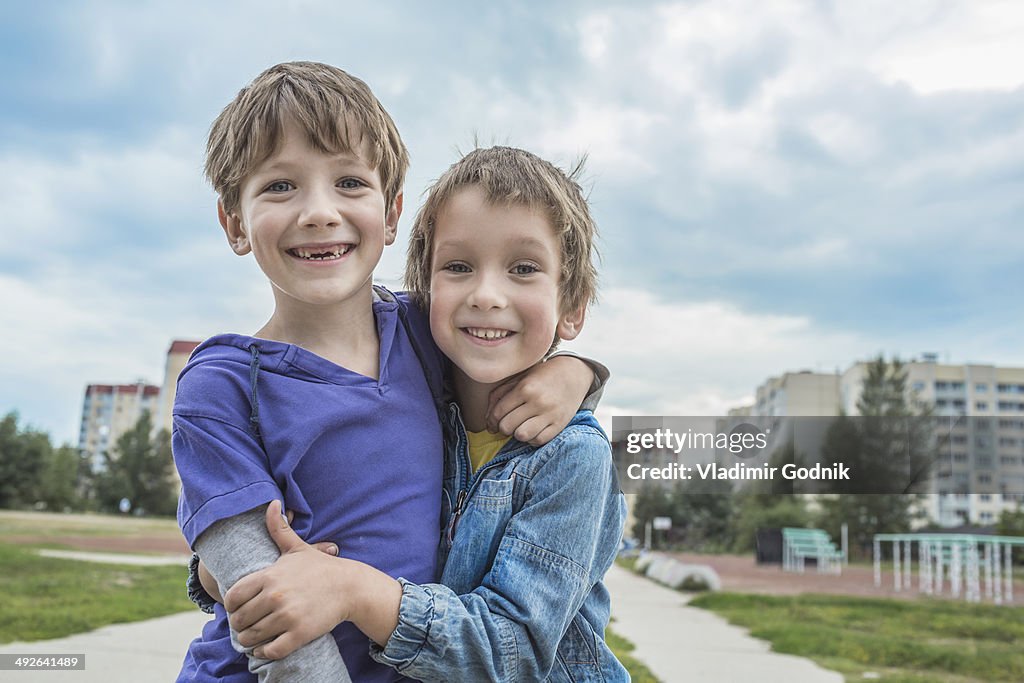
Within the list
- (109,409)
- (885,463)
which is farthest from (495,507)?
(109,409)

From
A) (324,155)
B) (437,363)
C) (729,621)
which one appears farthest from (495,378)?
(729,621)

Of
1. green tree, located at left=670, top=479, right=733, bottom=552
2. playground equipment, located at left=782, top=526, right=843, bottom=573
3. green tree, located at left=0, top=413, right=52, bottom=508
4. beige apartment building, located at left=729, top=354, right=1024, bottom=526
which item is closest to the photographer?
playground equipment, located at left=782, top=526, right=843, bottom=573

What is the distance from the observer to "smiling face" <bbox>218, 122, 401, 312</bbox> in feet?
4.43

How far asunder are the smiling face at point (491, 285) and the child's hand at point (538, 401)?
1.5 inches

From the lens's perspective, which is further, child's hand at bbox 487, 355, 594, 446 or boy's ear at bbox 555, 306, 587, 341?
boy's ear at bbox 555, 306, 587, 341

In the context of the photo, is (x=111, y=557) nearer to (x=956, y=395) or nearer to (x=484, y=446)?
(x=484, y=446)

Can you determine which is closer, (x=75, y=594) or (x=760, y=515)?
(x=75, y=594)

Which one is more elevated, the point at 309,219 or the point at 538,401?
the point at 309,219

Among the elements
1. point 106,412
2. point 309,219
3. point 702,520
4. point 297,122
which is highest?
point 106,412

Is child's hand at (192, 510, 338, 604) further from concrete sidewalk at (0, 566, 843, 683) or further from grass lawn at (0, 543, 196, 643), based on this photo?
grass lawn at (0, 543, 196, 643)

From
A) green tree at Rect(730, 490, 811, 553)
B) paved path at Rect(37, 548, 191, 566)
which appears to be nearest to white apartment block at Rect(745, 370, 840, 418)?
green tree at Rect(730, 490, 811, 553)

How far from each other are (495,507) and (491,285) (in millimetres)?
341

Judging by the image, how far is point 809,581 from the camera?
43.5 feet

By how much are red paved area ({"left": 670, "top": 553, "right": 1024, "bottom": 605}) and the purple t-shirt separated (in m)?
9.84
